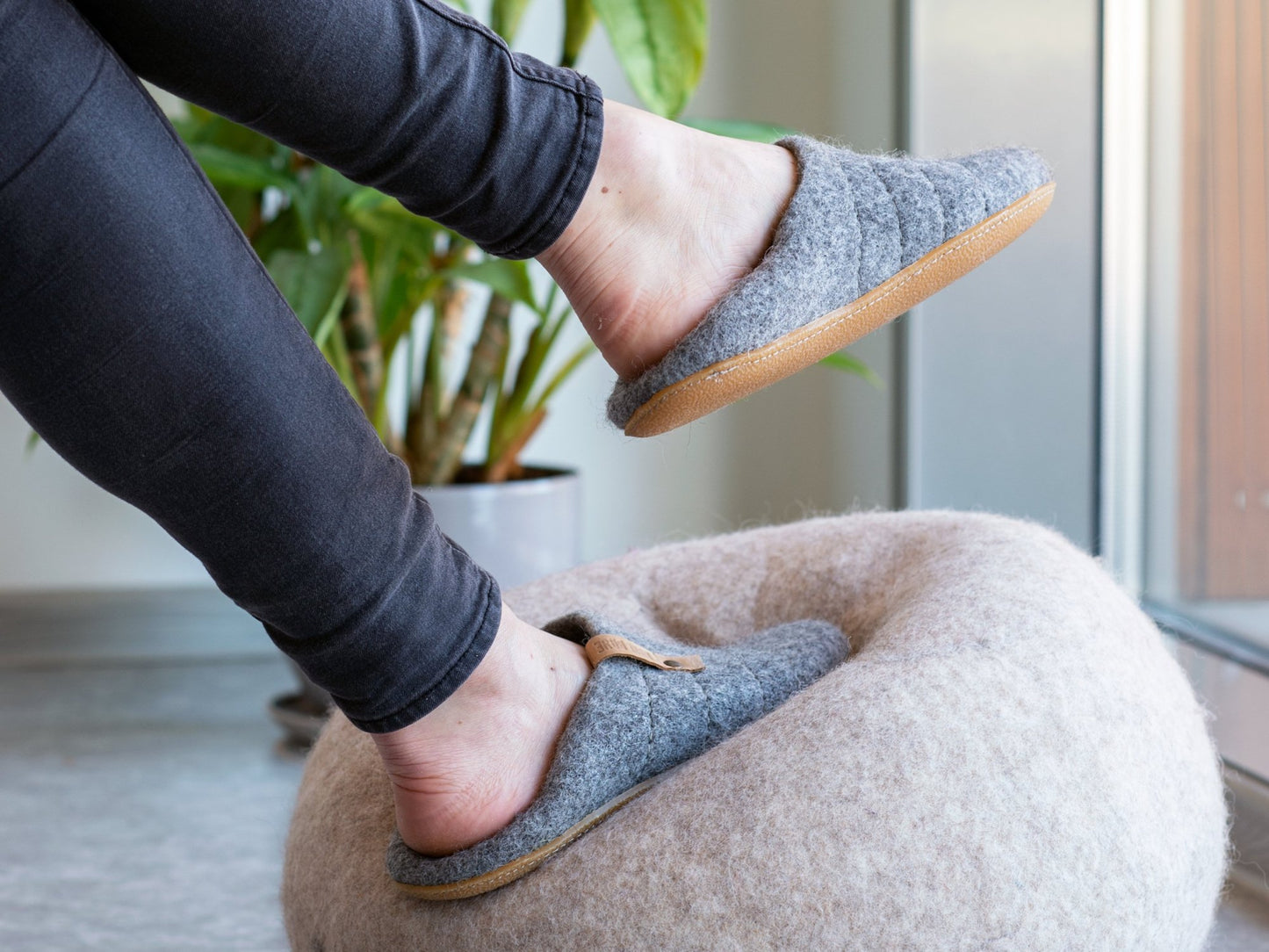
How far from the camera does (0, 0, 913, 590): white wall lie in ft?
6.46

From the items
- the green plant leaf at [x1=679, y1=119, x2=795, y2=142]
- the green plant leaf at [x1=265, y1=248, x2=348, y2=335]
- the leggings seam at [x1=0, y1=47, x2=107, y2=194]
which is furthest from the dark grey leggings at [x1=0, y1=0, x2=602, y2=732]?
the green plant leaf at [x1=679, y1=119, x2=795, y2=142]

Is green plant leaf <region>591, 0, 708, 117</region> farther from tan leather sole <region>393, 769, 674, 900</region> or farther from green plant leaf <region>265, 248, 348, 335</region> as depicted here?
tan leather sole <region>393, 769, 674, 900</region>

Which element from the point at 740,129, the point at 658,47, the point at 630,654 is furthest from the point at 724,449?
the point at 630,654

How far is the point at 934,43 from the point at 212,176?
996 millimetres

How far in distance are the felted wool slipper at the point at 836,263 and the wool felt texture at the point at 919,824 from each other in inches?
7.3

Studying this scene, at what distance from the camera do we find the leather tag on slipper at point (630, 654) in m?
0.69

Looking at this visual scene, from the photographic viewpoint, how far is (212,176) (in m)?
1.34

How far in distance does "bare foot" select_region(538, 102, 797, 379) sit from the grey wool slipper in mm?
172

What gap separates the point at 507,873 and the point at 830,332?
0.32m

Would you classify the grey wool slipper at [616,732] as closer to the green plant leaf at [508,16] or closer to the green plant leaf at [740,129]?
the green plant leaf at [740,129]

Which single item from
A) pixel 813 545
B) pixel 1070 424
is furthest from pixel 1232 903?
pixel 1070 424

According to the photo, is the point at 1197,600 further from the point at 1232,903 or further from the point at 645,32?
the point at 645,32

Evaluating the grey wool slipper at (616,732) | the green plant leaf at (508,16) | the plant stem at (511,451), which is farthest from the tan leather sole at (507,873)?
the green plant leaf at (508,16)

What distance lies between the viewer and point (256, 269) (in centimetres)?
53
